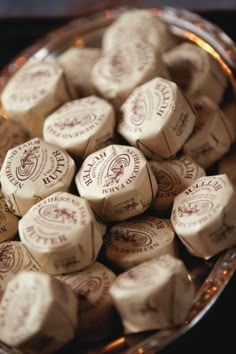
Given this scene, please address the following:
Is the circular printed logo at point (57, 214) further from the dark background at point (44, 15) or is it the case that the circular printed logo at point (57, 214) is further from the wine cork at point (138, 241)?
the dark background at point (44, 15)

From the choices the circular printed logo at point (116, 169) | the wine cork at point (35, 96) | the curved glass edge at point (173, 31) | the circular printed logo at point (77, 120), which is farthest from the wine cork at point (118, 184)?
the curved glass edge at point (173, 31)

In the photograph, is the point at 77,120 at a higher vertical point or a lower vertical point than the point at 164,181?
higher

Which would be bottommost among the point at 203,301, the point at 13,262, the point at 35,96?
the point at 203,301

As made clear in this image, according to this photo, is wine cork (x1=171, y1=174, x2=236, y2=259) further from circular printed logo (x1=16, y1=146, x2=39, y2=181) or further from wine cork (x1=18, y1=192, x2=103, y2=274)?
circular printed logo (x1=16, y1=146, x2=39, y2=181)

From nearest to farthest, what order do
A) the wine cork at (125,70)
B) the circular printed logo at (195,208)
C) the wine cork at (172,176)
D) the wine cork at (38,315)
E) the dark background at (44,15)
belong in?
1. the wine cork at (38,315)
2. the circular printed logo at (195,208)
3. the wine cork at (172,176)
4. the wine cork at (125,70)
5. the dark background at (44,15)

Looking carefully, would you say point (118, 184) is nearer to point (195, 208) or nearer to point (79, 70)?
point (195, 208)

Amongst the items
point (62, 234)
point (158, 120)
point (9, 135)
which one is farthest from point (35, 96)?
point (62, 234)

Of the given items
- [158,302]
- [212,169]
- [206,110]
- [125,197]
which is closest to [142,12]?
[206,110]
